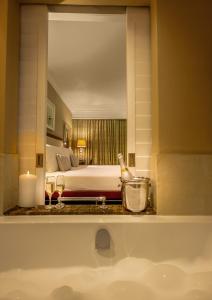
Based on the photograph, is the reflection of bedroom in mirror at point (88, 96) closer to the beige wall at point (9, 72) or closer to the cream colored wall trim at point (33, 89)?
the cream colored wall trim at point (33, 89)

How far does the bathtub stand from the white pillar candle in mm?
234

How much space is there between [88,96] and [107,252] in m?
4.95

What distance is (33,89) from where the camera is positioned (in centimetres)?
152

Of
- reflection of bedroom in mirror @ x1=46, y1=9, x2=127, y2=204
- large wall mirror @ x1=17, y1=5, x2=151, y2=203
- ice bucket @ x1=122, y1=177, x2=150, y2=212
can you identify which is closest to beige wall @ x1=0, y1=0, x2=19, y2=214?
large wall mirror @ x1=17, y1=5, x2=151, y2=203

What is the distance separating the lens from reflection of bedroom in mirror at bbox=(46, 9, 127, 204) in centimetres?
254

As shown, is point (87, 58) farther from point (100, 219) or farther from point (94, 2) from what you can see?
point (100, 219)

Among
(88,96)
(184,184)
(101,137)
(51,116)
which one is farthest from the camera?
(101,137)

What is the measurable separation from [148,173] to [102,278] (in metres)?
0.69

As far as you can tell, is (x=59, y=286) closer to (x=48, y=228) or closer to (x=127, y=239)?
(x=48, y=228)

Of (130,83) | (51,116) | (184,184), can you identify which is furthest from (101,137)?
(184,184)

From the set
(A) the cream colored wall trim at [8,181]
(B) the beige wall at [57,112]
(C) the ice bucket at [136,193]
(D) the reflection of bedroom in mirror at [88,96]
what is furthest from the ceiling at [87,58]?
(C) the ice bucket at [136,193]

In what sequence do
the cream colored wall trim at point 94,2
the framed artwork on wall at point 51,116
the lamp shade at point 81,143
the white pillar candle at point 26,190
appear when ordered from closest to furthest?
the white pillar candle at point 26,190
the cream colored wall trim at point 94,2
the framed artwork on wall at point 51,116
the lamp shade at point 81,143

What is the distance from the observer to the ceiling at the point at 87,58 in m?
2.57

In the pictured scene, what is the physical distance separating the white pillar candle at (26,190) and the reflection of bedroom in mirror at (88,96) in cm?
67
